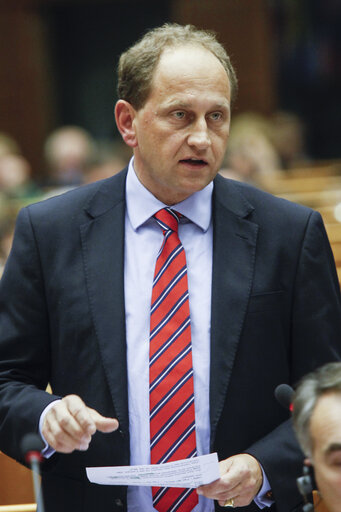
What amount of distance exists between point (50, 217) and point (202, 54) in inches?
20.5

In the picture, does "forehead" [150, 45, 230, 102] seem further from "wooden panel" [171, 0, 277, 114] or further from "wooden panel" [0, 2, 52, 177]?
"wooden panel" [0, 2, 52, 177]

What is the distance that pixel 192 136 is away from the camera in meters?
2.12

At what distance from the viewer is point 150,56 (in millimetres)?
2213

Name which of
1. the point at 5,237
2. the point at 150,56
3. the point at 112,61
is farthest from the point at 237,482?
the point at 112,61

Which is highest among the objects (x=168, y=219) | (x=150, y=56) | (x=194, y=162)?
(x=150, y=56)

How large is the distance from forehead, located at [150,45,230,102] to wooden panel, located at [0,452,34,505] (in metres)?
1.23

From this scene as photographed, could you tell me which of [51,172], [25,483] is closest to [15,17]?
[51,172]

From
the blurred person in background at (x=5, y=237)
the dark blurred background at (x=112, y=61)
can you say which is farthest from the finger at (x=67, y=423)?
the dark blurred background at (x=112, y=61)

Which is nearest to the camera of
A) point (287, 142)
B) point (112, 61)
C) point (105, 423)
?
point (105, 423)

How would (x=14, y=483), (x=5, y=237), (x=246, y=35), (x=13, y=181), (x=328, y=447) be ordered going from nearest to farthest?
(x=328, y=447) < (x=14, y=483) < (x=5, y=237) < (x=13, y=181) < (x=246, y=35)

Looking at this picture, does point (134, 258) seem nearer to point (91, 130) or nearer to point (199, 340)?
point (199, 340)

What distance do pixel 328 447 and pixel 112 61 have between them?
1066cm

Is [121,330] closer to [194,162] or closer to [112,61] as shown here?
[194,162]

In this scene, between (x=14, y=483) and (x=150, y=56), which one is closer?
(x=150, y=56)
